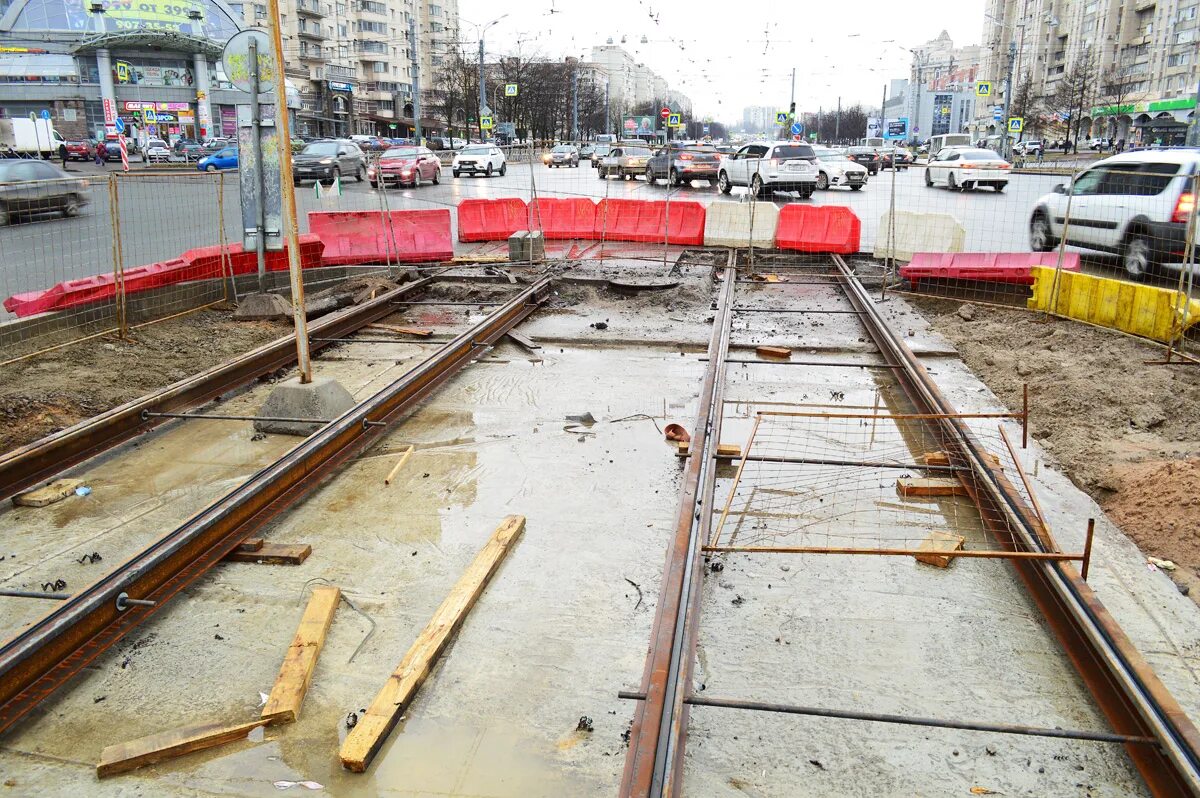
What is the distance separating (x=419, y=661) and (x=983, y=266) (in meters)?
11.4

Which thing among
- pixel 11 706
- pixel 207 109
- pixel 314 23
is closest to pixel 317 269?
pixel 11 706

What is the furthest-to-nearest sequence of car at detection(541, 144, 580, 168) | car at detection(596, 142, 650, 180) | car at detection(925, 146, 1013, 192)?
car at detection(541, 144, 580, 168) → car at detection(596, 142, 650, 180) → car at detection(925, 146, 1013, 192)

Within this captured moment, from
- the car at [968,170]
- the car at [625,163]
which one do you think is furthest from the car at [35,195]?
the car at [968,170]

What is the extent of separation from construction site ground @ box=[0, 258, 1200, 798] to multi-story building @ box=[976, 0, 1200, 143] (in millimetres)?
68922

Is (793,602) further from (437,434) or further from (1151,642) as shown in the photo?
(437,434)

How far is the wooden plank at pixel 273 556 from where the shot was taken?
4.99m

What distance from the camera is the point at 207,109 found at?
6725 cm

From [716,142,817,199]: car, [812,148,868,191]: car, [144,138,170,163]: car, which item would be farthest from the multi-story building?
[144,138,170,163]: car

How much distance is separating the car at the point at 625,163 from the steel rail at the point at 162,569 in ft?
113

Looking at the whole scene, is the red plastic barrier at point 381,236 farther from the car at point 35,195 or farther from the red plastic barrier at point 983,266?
the red plastic barrier at point 983,266

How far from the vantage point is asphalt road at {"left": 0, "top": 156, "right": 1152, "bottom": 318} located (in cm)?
1488

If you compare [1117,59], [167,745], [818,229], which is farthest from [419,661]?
[1117,59]

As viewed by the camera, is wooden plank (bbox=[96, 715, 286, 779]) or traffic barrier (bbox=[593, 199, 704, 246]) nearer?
wooden plank (bbox=[96, 715, 286, 779])

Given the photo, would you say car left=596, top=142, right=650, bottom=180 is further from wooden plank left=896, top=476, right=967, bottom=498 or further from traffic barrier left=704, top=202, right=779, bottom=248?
wooden plank left=896, top=476, right=967, bottom=498
